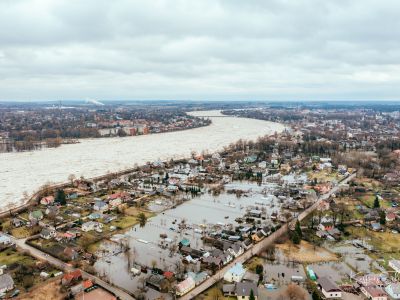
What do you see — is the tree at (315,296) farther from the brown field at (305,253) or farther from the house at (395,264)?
the house at (395,264)

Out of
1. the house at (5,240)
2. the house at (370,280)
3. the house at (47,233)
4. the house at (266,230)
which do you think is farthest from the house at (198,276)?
the house at (5,240)

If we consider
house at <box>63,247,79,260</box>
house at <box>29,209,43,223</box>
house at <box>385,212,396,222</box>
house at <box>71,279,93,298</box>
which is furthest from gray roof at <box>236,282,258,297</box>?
house at <box>29,209,43,223</box>

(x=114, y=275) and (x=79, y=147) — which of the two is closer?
(x=114, y=275)

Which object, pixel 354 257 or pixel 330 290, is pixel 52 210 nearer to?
pixel 330 290

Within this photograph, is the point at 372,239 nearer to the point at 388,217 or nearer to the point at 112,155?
the point at 388,217

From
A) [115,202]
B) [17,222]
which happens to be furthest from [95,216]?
[17,222]

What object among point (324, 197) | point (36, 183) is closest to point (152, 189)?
point (36, 183)
